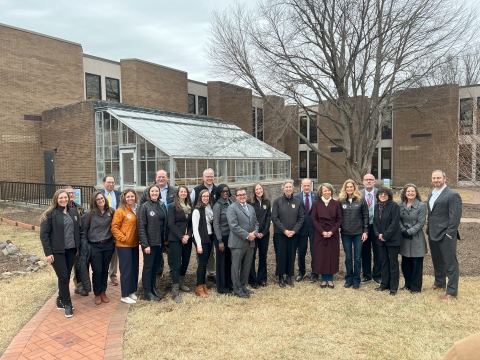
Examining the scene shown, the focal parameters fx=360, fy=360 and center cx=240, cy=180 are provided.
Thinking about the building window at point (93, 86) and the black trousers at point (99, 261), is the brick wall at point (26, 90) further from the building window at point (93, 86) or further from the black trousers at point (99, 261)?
the black trousers at point (99, 261)

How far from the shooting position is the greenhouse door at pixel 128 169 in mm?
13305

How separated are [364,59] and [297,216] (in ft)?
45.5

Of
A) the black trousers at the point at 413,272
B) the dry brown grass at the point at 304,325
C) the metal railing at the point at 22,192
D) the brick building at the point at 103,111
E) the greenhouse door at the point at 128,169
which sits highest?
the brick building at the point at 103,111

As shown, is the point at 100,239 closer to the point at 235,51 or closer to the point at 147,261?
the point at 147,261

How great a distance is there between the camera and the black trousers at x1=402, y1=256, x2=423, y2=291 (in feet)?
17.7

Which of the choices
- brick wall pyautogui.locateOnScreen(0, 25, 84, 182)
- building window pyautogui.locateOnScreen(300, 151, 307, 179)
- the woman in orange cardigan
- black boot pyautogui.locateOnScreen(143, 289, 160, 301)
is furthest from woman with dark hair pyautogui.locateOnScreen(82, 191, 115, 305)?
building window pyautogui.locateOnScreen(300, 151, 307, 179)

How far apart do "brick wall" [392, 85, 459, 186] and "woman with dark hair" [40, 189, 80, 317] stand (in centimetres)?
2336

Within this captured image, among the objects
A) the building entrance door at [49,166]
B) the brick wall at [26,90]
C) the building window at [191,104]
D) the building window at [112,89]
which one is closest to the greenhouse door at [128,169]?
the building entrance door at [49,166]

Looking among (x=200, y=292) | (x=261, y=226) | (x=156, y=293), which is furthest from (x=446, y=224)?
(x=156, y=293)

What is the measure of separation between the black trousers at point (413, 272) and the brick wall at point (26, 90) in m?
16.5

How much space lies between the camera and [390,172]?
27.5 m

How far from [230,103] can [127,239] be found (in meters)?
22.8

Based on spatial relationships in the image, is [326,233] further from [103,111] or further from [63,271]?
[103,111]

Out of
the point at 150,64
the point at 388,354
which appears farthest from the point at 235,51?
the point at 388,354
